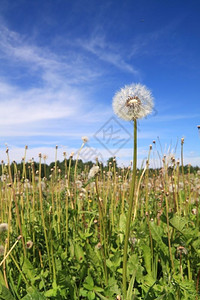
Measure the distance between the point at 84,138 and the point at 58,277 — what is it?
2.95ft

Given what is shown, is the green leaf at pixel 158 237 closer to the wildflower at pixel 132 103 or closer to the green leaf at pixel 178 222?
the green leaf at pixel 178 222

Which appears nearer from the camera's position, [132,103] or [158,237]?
[132,103]

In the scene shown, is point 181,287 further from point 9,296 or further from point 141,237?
point 9,296

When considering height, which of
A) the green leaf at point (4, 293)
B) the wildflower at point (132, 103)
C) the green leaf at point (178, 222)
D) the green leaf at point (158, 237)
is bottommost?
the green leaf at point (4, 293)

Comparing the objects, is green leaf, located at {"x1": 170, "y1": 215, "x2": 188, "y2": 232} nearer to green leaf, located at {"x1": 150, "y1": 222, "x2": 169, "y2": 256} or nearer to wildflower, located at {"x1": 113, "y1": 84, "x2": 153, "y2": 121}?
green leaf, located at {"x1": 150, "y1": 222, "x2": 169, "y2": 256}

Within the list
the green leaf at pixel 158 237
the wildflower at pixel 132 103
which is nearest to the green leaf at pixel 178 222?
the green leaf at pixel 158 237

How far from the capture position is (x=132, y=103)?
3.75ft

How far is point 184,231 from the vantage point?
1.57m

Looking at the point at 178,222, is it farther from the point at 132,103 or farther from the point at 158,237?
the point at 132,103

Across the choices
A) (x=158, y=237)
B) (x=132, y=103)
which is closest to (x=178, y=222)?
(x=158, y=237)

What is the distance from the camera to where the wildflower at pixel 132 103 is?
1.12 m

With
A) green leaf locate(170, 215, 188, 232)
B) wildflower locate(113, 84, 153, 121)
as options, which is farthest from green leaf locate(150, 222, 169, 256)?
wildflower locate(113, 84, 153, 121)

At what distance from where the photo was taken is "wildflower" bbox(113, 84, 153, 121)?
1.12 m

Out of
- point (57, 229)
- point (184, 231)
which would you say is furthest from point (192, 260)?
point (57, 229)
